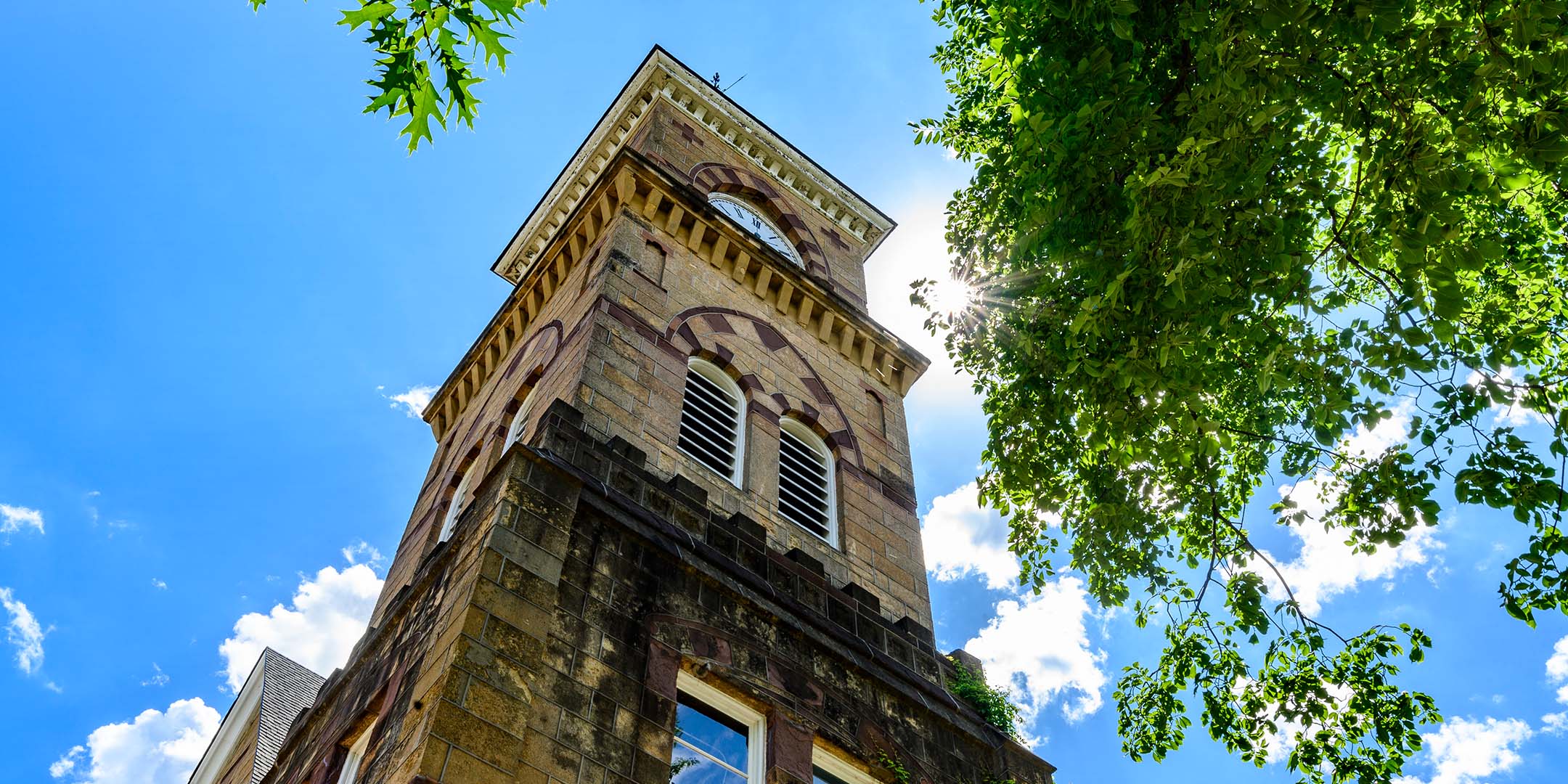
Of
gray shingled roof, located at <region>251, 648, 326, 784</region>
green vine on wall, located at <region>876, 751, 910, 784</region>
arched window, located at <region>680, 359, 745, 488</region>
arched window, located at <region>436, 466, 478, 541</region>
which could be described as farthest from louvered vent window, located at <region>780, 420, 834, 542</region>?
gray shingled roof, located at <region>251, 648, 326, 784</region>

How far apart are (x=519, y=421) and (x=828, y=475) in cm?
410

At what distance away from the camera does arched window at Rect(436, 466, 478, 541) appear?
587 inches

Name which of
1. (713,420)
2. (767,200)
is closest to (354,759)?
(713,420)

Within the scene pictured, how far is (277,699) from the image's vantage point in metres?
20.9

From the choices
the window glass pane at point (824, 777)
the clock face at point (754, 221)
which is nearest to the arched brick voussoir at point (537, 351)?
the clock face at point (754, 221)

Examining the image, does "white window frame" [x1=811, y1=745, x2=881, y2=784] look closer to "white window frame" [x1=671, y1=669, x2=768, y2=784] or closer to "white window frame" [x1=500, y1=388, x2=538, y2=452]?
"white window frame" [x1=671, y1=669, x2=768, y2=784]

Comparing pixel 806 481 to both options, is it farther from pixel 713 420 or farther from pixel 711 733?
pixel 711 733

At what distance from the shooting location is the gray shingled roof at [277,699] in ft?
58.7

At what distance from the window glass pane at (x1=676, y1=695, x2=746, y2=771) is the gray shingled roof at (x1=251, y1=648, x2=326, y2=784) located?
9.60 meters

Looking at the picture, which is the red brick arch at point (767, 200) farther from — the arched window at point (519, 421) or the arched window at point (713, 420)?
the arched window at point (519, 421)

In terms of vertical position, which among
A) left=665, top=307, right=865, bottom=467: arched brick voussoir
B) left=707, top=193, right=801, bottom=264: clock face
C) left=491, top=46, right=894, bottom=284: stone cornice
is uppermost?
left=491, top=46, right=894, bottom=284: stone cornice

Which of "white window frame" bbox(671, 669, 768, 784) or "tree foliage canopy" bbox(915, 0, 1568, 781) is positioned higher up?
"tree foliage canopy" bbox(915, 0, 1568, 781)

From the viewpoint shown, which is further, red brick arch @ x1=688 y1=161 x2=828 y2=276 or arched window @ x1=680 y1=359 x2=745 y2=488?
red brick arch @ x1=688 y1=161 x2=828 y2=276

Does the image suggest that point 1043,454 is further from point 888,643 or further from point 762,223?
point 762,223
